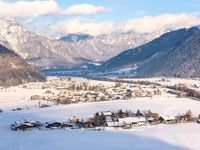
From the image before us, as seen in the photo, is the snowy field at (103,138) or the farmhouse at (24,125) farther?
the farmhouse at (24,125)

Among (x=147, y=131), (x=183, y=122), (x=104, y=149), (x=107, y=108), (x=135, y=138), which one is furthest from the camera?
(x=107, y=108)

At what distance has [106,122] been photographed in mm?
96375

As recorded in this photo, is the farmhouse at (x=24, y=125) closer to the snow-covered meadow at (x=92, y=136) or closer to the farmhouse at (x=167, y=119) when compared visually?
the snow-covered meadow at (x=92, y=136)

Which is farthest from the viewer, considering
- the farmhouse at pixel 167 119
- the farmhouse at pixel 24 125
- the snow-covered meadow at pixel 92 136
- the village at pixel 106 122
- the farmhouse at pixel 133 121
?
the farmhouse at pixel 167 119

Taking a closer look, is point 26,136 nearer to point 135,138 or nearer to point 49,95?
point 135,138

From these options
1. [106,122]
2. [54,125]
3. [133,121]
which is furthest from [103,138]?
[133,121]

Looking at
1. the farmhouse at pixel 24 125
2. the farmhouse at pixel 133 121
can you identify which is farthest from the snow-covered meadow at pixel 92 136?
the farmhouse at pixel 133 121

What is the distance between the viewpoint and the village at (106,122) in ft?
308

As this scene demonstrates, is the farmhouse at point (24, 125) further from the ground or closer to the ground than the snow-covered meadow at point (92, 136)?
further from the ground

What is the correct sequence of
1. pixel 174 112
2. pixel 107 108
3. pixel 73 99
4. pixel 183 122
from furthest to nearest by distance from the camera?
1. pixel 73 99
2. pixel 107 108
3. pixel 174 112
4. pixel 183 122

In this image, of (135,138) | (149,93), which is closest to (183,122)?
(135,138)

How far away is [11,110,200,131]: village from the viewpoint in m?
94.0

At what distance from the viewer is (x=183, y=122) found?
Answer: 9812 cm

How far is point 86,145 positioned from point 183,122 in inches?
1127
